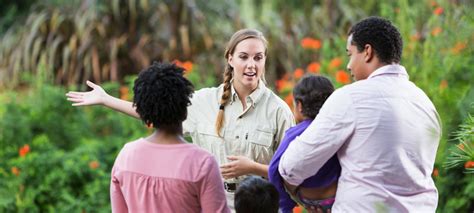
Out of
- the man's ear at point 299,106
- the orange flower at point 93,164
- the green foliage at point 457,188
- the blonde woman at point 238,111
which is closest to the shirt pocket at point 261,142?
the blonde woman at point 238,111

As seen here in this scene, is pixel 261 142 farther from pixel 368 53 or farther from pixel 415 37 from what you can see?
pixel 415 37

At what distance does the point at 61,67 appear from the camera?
992cm

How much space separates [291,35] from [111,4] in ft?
7.08

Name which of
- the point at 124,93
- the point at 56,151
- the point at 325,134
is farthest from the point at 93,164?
the point at 325,134

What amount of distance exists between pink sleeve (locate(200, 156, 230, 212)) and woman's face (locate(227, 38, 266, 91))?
39.4 inches

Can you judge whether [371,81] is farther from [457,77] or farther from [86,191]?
[86,191]

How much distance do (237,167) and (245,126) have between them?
0.35m

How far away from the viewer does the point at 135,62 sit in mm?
9688

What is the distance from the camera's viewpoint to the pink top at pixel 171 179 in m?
3.34

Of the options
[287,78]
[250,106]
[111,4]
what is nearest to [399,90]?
[250,106]

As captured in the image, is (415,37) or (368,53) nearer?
(368,53)

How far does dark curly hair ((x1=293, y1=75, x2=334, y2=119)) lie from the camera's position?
12.2 ft

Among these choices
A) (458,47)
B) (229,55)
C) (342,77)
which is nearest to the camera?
(229,55)

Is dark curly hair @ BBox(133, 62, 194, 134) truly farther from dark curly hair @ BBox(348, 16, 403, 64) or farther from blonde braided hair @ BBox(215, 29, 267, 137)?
blonde braided hair @ BBox(215, 29, 267, 137)
